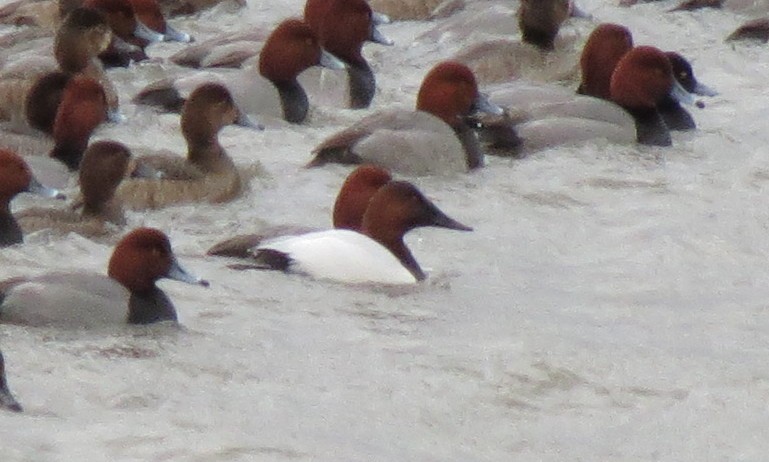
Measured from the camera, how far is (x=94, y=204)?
1039 centimetres

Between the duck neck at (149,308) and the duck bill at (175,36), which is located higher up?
the duck neck at (149,308)

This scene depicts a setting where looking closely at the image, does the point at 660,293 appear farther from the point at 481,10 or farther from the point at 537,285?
the point at 481,10

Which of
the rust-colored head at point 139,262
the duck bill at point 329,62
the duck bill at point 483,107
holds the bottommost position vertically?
the duck bill at point 329,62

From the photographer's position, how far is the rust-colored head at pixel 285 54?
13.1 metres

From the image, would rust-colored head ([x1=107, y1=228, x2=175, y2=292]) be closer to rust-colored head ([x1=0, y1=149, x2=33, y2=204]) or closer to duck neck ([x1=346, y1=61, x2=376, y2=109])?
rust-colored head ([x1=0, y1=149, x2=33, y2=204])

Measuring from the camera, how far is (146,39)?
14.3m

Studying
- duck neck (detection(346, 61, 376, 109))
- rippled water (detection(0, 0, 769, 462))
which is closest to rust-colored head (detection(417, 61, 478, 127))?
rippled water (detection(0, 0, 769, 462))

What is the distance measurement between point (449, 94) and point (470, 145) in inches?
13.5

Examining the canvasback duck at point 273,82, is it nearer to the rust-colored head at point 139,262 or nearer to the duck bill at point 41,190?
the duck bill at point 41,190

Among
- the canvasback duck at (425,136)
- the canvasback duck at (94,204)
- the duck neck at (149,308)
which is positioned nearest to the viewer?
the duck neck at (149,308)

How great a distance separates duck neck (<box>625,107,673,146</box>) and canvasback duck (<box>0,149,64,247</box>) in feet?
12.0

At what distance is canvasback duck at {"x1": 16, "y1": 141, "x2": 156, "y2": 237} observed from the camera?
10.2 meters

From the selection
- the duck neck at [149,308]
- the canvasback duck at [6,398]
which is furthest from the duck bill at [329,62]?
the canvasback duck at [6,398]

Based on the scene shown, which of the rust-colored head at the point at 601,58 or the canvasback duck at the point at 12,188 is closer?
the canvasback duck at the point at 12,188
